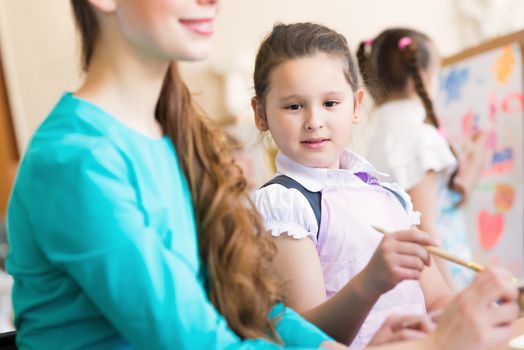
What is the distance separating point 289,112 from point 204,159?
12cm

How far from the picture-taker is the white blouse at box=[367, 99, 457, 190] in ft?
4.47

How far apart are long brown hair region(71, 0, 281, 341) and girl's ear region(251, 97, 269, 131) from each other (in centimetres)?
11

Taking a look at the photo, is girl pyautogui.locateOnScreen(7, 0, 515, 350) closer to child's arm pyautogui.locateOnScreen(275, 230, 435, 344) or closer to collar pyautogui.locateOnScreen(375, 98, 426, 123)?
child's arm pyautogui.locateOnScreen(275, 230, 435, 344)

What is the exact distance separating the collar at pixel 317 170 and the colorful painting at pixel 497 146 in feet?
4.58

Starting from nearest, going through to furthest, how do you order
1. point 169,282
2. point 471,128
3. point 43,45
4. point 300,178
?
point 169,282 < point 300,178 < point 471,128 < point 43,45

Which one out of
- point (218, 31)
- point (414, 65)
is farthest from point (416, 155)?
point (218, 31)

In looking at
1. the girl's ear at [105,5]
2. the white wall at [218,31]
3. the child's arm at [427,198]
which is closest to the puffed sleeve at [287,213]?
the girl's ear at [105,5]

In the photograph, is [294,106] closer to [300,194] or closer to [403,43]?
[300,194]

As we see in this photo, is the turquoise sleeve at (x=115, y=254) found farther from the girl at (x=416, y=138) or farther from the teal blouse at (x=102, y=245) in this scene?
the girl at (x=416, y=138)

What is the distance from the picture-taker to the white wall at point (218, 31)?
3.07 meters

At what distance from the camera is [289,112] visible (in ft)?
2.13

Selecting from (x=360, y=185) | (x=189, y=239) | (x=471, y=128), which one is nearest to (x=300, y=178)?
(x=360, y=185)

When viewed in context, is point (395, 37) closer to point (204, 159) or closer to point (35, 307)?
point (204, 159)

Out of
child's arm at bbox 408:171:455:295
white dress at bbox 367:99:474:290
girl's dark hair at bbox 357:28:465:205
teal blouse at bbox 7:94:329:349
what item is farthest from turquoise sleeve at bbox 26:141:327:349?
girl's dark hair at bbox 357:28:465:205
